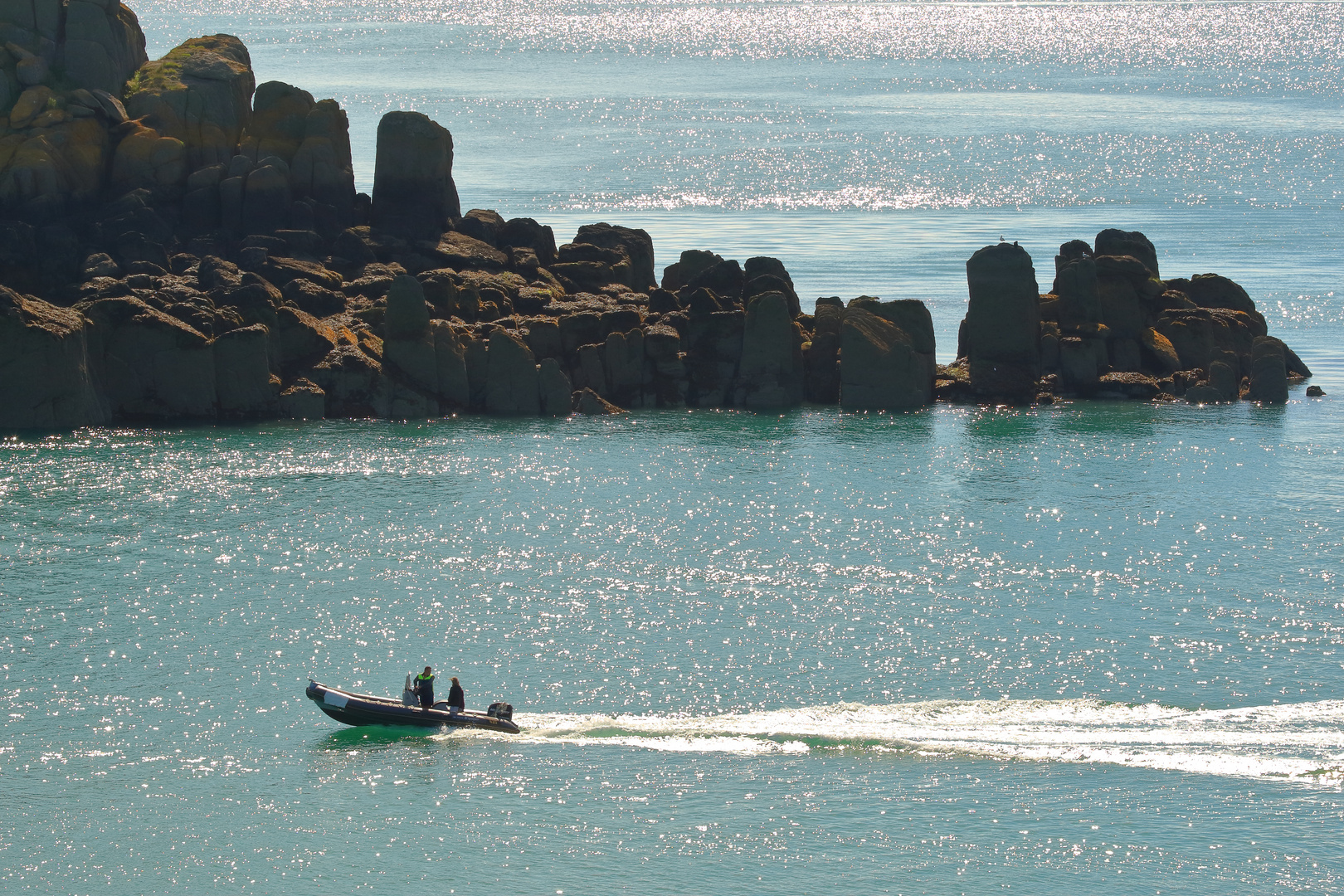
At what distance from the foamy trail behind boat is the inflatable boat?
2.75 feet

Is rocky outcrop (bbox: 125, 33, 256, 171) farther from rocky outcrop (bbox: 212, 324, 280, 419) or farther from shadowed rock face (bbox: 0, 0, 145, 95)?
rocky outcrop (bbox: 212, 324, 280, 419)

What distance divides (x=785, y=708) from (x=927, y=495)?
73.6 feet

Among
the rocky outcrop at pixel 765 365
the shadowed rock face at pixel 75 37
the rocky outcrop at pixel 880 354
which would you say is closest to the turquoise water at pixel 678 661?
the rocky outcrop at pixel 880 354

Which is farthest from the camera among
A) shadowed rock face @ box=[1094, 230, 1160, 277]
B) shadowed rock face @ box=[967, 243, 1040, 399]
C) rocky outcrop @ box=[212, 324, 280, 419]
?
shadowed rock face @ box=[1094, 230, 1160, 277]

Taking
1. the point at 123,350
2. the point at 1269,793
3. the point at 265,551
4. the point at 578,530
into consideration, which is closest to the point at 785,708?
the point at 1269,793

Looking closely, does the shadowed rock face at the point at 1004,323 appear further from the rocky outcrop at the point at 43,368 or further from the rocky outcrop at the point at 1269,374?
the rocky outcrop at the point at 43,368

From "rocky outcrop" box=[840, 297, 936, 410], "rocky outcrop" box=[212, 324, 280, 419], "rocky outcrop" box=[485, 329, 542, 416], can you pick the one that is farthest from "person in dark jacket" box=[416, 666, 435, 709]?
"rocky outcrop" box=[840, 297, 936, 410]

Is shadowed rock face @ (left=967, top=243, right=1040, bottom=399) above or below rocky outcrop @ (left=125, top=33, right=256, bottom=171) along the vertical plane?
below

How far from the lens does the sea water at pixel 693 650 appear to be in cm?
3409

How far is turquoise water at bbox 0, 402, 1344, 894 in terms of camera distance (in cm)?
3403

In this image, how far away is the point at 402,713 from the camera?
3947cm

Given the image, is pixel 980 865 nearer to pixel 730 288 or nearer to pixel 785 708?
pixel 785 708

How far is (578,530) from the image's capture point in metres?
56.3

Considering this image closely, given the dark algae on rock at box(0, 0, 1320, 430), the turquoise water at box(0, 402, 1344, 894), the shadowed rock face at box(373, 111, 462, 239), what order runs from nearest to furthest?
the turquoise water at box(0, 402, 1344, 894), the dark algae on rock at box(0, 0, 1320, 430), the shadowed rock face at box(373, 111, 462, 239)
